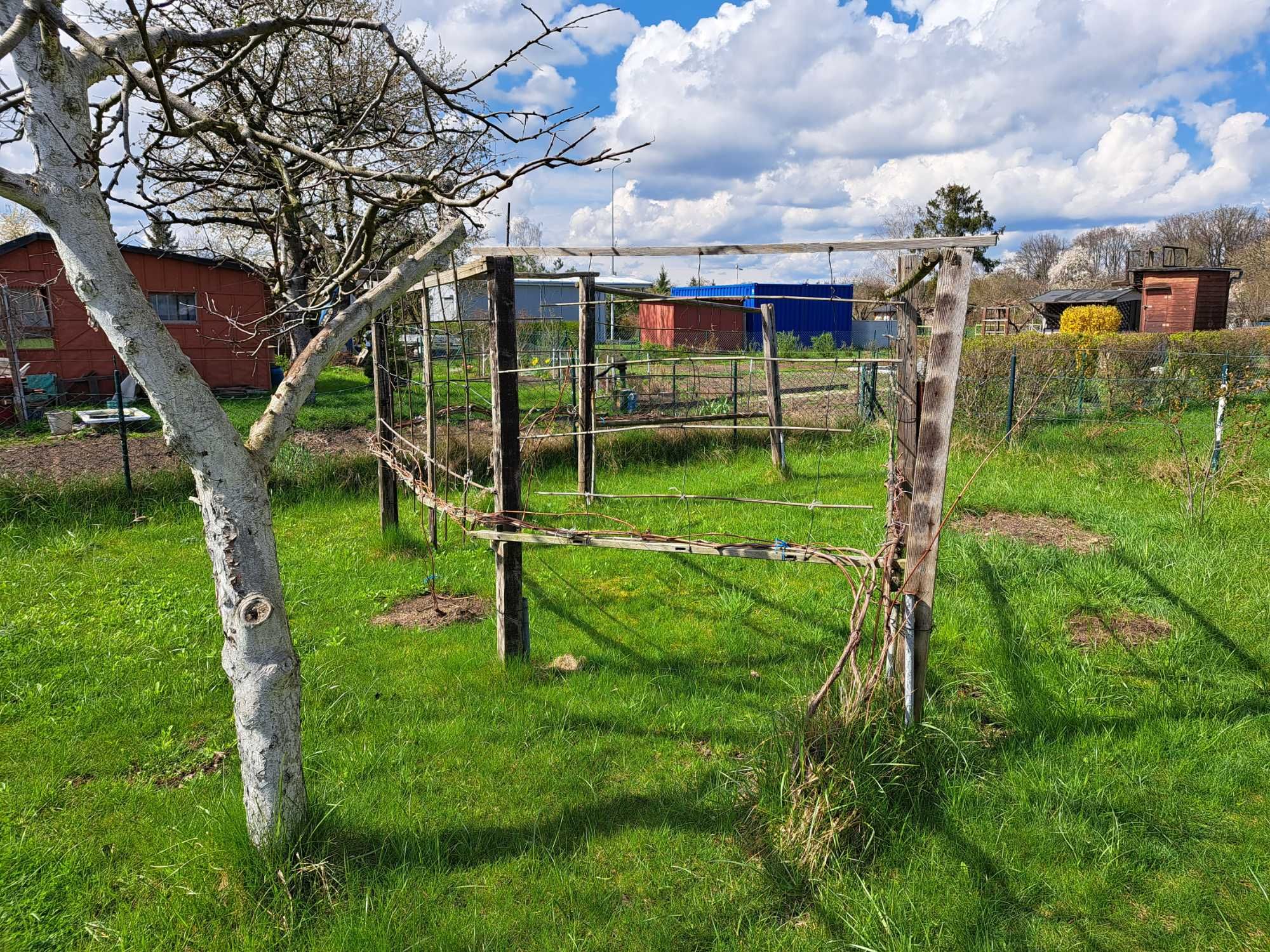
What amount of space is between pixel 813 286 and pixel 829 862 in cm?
4157

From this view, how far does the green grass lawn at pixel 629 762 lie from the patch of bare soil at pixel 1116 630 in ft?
0.38

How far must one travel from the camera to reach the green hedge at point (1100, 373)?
41.3 feet

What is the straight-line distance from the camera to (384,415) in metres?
7.70

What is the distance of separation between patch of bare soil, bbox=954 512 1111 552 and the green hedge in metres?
3.77

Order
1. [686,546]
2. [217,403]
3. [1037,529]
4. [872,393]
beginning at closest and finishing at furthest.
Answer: [217,403]
[686,546]
[1037,529]
[872,393]

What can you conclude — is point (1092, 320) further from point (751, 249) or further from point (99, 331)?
point (99, 331)

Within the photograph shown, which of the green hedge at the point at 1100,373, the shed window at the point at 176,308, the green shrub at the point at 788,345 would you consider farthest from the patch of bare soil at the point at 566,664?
the green shrub at the point at 788,345

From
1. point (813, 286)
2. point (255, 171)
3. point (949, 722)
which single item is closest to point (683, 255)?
point (255, 171)

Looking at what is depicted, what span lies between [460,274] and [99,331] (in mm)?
16659

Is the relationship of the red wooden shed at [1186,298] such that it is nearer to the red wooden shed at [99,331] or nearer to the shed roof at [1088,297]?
the shed roof at [1088,297]

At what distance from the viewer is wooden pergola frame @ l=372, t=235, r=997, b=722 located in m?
3.37

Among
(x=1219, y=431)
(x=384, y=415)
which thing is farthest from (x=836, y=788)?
(x=1219, y=431)

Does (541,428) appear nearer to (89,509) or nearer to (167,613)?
(89,509)

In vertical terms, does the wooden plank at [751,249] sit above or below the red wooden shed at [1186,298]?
below
